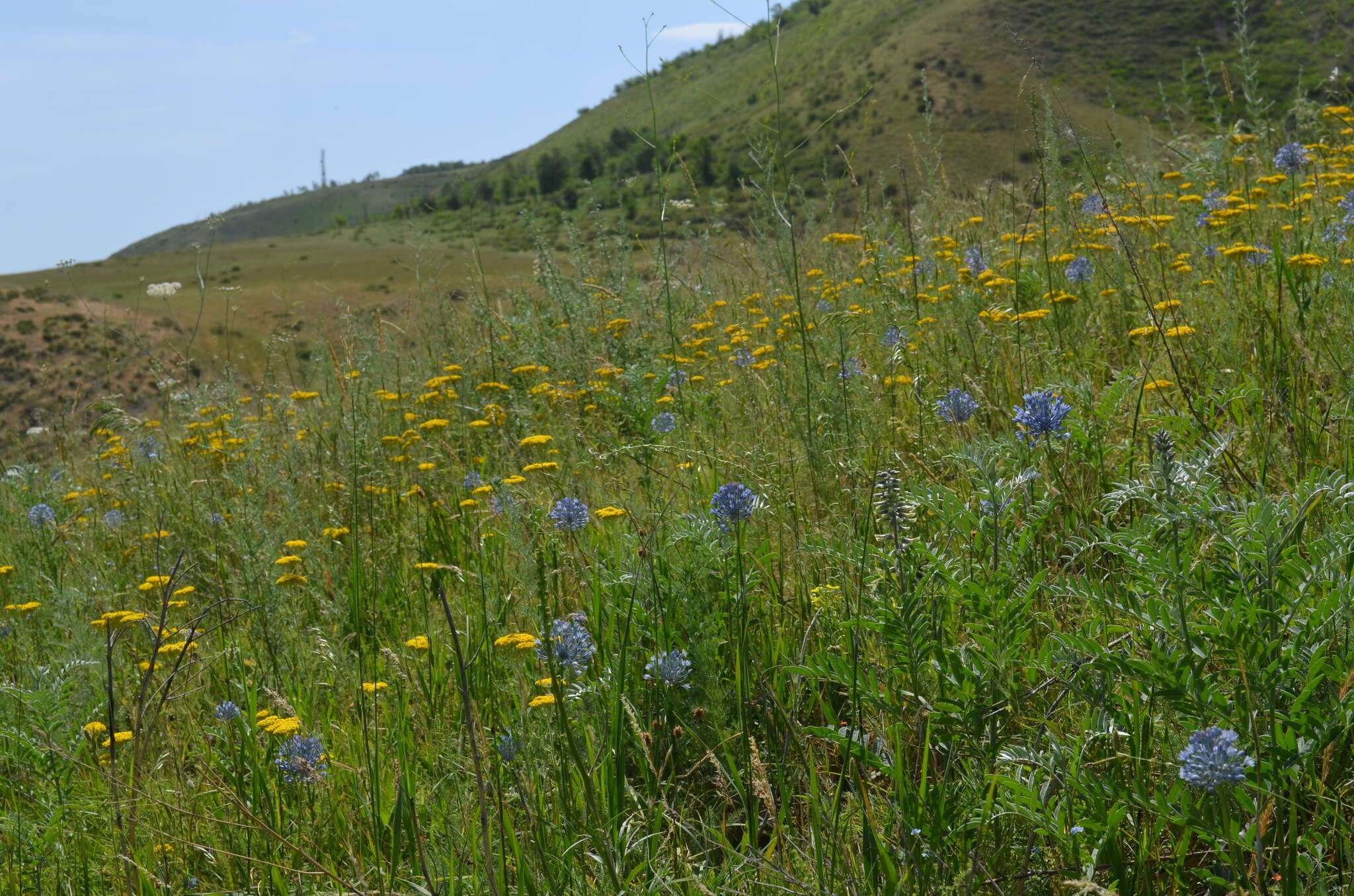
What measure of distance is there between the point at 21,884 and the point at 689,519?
151 cm

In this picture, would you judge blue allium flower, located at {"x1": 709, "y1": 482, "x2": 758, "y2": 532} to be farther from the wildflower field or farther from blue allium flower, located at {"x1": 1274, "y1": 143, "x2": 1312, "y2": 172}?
blue allium flower, located at {"x1": 1274, "y1": 143, "x2": 1312, "y2": 172}

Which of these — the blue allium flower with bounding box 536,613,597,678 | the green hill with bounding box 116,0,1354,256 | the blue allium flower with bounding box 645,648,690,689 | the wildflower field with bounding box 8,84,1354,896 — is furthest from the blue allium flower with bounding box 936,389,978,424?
the green hill with bounding box 116,0,1354,256

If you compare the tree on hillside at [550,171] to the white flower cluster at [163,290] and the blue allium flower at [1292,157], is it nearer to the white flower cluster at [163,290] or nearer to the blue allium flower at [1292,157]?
the white flower cluster at [163,290]

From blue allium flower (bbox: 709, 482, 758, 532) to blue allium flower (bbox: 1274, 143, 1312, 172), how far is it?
325cm

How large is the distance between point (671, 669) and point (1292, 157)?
3.64 m

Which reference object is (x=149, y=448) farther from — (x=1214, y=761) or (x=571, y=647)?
(x=1214, y=761)

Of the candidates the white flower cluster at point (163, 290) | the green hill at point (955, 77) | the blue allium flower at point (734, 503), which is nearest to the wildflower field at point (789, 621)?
the blue allium flower at point (734, 503)

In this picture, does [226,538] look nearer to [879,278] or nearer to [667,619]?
[667,619]

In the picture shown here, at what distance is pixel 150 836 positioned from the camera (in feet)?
6.11

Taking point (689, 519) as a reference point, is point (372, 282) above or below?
above

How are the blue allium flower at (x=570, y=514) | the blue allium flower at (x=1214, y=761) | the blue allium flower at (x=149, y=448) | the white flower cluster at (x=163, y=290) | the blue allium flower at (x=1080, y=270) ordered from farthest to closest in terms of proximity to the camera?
the blue allium flower at (x=149, y=448), the white flower cluster at (x=163, y=290), the blue allium flower at (x=1080, y=270), the blue allium flower at (x=570, y=514), the blue allium flower at (x=1214, y=761)

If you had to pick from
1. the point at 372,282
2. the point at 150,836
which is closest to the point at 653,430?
the point at 150,836

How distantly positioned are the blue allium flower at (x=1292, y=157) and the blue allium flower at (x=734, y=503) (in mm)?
3253

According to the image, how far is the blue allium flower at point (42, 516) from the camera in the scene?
13.9ft
